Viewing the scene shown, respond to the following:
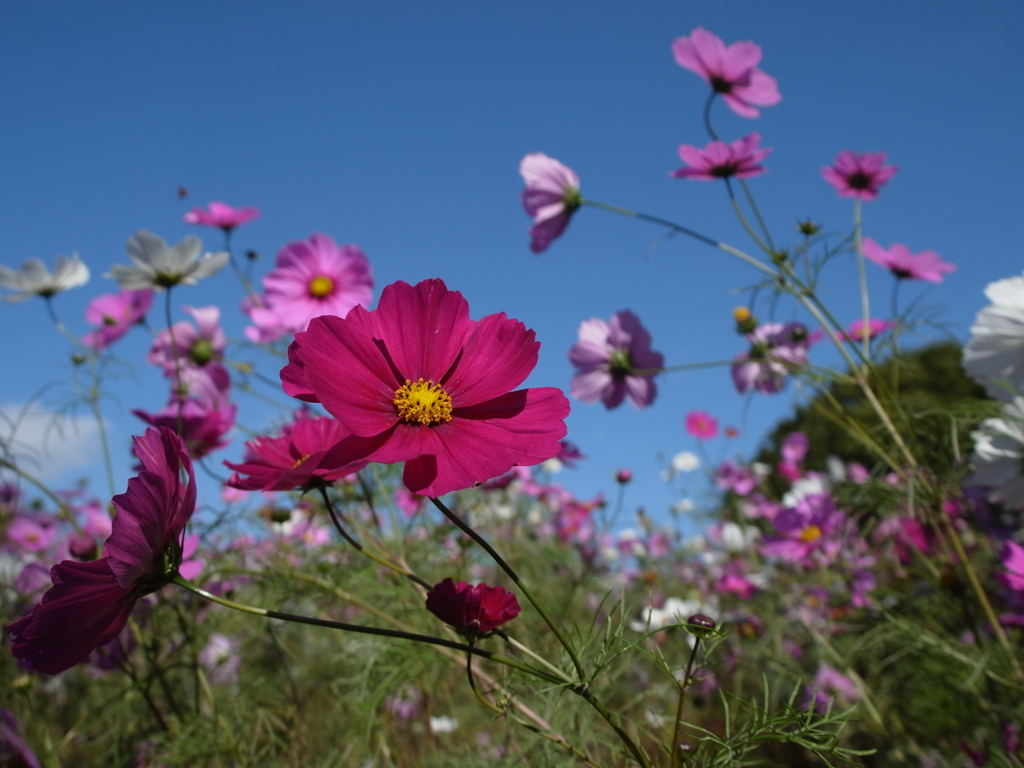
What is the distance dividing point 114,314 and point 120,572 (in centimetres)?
121

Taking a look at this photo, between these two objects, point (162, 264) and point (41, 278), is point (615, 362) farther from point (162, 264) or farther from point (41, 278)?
point (41, 278)

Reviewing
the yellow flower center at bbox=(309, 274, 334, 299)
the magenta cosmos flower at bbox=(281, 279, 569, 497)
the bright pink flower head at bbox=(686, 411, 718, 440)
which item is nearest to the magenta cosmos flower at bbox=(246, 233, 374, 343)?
the yellow flower center at bbox=(309, 274, 334, 299)

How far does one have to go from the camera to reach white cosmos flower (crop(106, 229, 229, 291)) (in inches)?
39.7

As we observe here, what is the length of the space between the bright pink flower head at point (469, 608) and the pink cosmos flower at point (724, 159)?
857mm

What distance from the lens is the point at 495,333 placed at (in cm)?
45

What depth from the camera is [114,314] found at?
1395 mm

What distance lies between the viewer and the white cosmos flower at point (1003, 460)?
88 cm

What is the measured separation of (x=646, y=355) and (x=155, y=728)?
1029 millimetres

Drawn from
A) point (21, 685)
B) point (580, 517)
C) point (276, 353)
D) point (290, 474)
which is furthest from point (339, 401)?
point (580, 517)

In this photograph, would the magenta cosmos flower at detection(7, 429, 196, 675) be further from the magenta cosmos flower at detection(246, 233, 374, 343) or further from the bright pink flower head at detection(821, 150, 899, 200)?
the bright pink flower head at detection(821, 150, 899, 200)

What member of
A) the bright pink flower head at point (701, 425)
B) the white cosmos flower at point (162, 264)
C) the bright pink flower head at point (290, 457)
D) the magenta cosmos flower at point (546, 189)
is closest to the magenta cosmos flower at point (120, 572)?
the bright pink flower head at point (290, 457)

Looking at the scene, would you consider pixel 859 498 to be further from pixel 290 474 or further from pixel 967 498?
pixel 290 474

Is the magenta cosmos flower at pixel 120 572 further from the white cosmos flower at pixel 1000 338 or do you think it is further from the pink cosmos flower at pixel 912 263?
the pink cosmos flower at pixel 912 263

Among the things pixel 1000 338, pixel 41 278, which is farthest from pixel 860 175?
pixel 41 278
